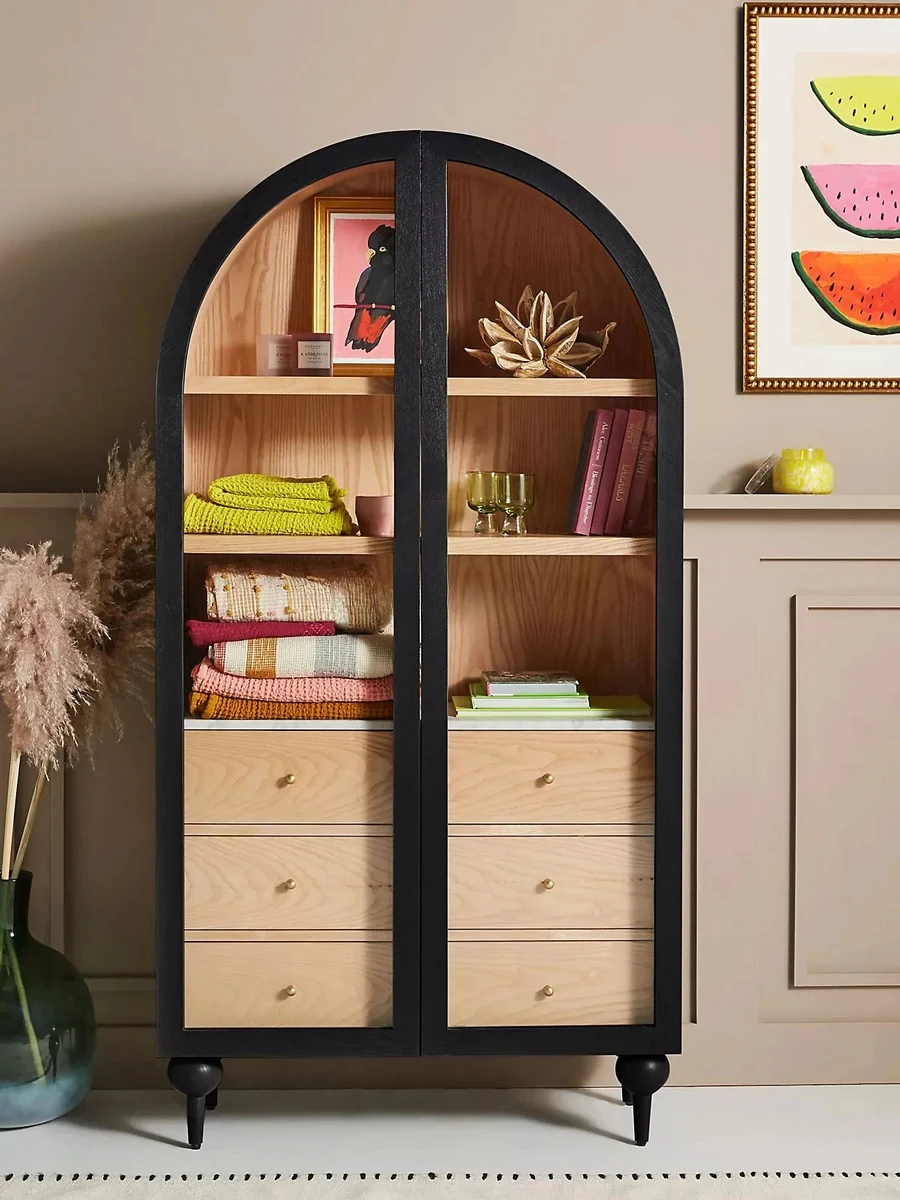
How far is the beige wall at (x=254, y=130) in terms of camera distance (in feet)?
7.33

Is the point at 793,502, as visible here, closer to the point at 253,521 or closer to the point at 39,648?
the point at 253,521

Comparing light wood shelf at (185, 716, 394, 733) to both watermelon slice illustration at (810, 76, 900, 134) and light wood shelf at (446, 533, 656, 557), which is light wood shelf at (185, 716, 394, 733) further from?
watermelon slice illustration at (810, 76, 900, 134)

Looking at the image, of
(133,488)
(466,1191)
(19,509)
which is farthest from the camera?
(19,509)

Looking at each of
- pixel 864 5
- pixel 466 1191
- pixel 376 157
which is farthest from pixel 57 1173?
pixel 864 5

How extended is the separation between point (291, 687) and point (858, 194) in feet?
5.09

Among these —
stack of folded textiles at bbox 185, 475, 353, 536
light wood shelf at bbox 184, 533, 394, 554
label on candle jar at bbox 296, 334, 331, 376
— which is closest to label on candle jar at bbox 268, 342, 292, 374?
label on candle jar at bbox 296, 334, 331, 376

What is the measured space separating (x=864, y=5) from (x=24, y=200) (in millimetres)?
1781

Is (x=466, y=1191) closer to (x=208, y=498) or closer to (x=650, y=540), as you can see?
(x=650, y=540)

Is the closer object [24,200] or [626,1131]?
[626,1131]

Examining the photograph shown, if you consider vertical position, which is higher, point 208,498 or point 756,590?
point 208,498

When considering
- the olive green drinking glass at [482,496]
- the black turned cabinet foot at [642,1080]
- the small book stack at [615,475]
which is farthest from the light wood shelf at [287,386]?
the black turned cabinet foot at [642,1080]

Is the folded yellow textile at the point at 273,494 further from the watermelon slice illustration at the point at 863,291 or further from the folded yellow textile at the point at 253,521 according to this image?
the watermelon slice illustration at the point at 863,291

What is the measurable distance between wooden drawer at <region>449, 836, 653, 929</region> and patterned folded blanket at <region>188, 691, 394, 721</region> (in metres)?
0.34

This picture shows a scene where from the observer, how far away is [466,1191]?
1873 millimetres
